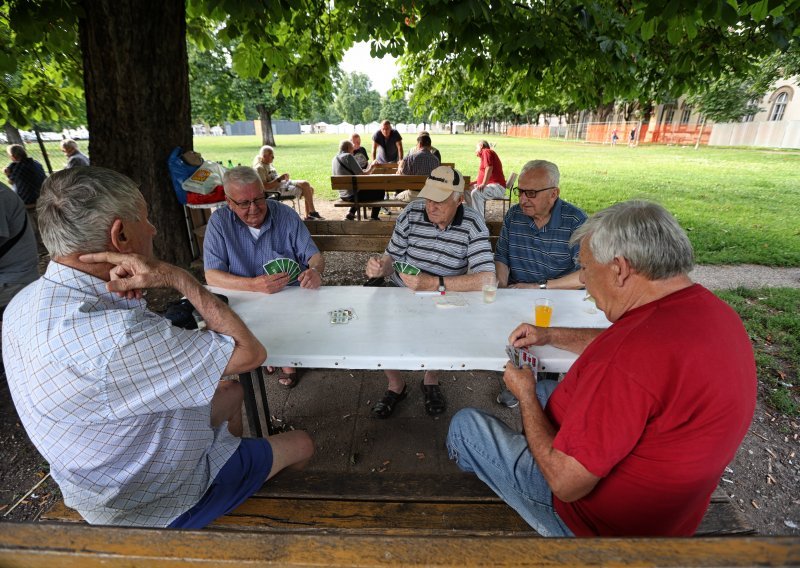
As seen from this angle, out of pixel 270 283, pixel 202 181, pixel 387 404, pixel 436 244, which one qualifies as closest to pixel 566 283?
pixel 436 244

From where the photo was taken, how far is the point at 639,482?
1220 mm

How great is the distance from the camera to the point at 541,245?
3098 millimetres

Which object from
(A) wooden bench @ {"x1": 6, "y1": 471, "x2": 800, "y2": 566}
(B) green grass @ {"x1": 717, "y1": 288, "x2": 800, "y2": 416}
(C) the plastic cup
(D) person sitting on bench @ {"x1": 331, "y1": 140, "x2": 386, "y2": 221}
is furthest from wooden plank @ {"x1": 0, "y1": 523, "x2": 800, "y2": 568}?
(D) person sitting on bench @ {"x1": 331, "y1": 140, "x2": 386, "y2": 221}

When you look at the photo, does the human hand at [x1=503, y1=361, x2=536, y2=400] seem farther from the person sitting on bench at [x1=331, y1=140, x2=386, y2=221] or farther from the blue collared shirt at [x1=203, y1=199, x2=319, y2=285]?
the person sitting on bench at [x1=331, y1=140, x2=386, y2=221]

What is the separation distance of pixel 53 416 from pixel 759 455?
3721mm

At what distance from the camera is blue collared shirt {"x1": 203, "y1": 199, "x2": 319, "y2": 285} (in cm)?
290

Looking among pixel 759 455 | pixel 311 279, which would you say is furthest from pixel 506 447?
pixel 759 455

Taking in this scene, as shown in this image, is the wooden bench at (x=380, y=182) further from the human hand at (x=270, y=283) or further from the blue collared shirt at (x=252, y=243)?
the human hand at (x=270, y=283)

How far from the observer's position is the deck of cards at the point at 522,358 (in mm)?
1736

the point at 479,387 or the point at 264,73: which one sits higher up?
the point at 264,73

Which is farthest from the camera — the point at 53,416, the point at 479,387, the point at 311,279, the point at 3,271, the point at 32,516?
the point at 479,387

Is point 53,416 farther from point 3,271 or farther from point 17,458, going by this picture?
point 3,271

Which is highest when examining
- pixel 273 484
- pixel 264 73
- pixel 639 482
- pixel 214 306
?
pixel 264 73

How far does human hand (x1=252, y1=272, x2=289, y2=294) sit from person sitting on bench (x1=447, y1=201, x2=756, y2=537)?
163 cm
